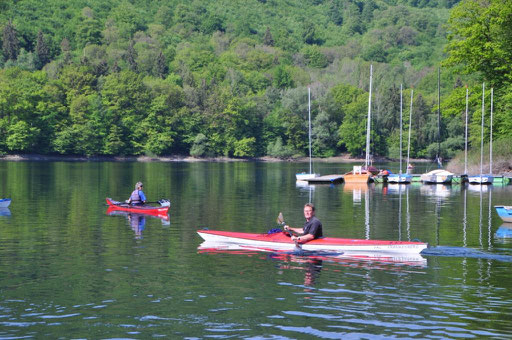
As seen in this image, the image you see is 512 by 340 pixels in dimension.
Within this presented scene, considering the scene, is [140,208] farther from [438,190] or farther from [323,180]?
[323,180]

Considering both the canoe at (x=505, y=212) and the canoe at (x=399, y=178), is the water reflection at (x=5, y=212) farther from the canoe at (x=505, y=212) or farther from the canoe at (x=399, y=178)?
the canoe at (x=399, y=178)

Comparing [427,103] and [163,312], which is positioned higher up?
[427,103]

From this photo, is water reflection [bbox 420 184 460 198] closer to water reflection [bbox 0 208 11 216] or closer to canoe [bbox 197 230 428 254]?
→ canoe [bbox 197 230 428 254]

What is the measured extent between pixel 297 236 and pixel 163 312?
9.37 m

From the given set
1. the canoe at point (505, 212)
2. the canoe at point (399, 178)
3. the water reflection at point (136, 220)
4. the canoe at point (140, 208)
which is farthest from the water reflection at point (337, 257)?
the canoe at point (399, 178)

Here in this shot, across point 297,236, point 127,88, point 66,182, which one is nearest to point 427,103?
point 127,88

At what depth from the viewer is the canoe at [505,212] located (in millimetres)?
34969

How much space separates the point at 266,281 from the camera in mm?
20953

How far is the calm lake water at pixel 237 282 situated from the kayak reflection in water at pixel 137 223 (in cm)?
13

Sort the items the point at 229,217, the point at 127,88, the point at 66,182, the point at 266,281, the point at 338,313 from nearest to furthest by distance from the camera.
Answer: the point at 338,313 → the point at 266,281 → the point at 229,217 → the point at 66,182 → the point at 127,88

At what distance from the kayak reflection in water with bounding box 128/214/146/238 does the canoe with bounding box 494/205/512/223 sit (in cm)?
1748

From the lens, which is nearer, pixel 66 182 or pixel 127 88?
pixel 66 182

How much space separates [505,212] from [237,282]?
63.7 ft

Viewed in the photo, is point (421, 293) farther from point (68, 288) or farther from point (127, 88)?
point (127, 88)
